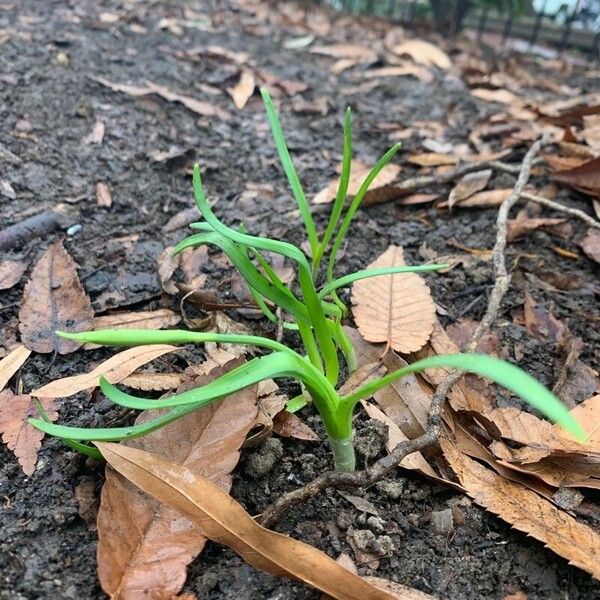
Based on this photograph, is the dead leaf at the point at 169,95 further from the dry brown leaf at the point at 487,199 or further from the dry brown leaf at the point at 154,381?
the dry brown leaf at the point at 154,381

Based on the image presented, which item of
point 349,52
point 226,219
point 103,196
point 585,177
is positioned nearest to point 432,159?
point 585,177

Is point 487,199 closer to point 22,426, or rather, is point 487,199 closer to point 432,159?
point 432,159

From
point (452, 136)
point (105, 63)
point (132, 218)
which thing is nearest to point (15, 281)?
point (132, 218)

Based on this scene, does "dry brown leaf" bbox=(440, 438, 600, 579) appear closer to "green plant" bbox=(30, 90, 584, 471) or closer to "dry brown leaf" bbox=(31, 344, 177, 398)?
"green plant" bbox=(30, 90, 584, 471)

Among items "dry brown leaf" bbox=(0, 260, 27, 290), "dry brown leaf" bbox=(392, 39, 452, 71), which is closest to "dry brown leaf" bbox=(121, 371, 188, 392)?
"dry brown leaf" bbox=(0, 260, 27, 290)

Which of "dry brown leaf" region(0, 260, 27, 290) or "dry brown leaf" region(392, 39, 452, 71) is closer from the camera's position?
"dry brown leaf" region(0, 260, 27, 290)
